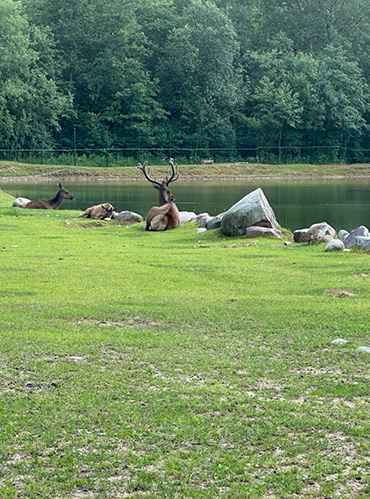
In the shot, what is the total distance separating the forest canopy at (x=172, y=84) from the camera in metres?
65.6

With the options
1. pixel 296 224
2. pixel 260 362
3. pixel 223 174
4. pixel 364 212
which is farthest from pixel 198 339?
pixel 223 174

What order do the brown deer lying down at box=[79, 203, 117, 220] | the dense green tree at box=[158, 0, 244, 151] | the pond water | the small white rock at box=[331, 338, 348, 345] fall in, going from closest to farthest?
the small white rock at box=[331, 338, 348, 345] → the brown deer lying down at box=[79, 203, 117, 220] → the pond water → the dense green tree at box=[158, 0, 244, 151]

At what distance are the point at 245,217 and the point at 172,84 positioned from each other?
55833mm

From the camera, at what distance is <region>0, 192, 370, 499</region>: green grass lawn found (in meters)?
4.21

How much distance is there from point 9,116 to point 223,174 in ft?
58.0

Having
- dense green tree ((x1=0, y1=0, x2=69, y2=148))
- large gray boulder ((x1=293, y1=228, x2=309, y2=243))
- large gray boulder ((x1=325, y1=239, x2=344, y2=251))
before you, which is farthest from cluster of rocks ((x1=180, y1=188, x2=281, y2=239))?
dense green tree ((x1=0, y1=0, x2=69, y2=148))

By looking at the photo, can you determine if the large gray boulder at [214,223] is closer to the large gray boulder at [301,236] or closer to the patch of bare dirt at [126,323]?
the large gray boulder at [301,236]

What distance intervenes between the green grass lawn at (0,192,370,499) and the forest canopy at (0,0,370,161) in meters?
54.6

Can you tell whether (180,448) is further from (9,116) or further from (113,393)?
(9,116)

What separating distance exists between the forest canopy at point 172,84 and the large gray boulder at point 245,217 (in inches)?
1854

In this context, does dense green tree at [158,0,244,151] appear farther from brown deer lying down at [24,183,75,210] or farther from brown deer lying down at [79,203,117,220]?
brown deer lying down at [79,203,117,220]

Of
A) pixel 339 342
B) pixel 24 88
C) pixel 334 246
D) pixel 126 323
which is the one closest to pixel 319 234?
pixel 334 246

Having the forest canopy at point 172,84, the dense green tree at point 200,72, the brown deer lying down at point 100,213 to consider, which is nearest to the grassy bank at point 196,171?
the forest canopy at point 172,84

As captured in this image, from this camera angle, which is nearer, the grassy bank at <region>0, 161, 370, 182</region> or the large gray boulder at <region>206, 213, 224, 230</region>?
the large gray boulder at <region>206, 213, 224, 230</region>
